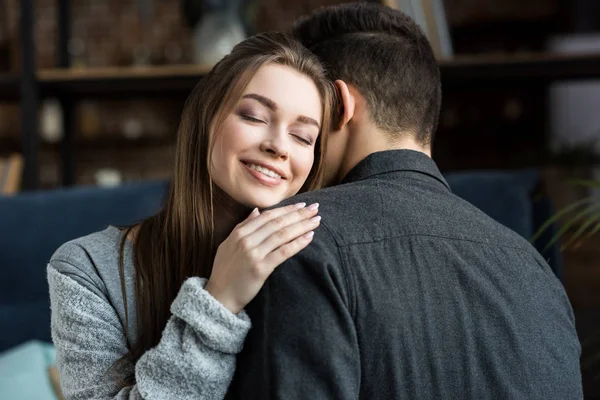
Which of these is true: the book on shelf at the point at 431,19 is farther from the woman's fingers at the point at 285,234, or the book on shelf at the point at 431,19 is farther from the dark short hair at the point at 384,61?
the woman's fingers at the point at 285,234

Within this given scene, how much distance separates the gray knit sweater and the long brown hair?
3 centimetres

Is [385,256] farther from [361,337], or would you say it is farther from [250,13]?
[250,13]

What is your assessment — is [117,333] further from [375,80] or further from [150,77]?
[150,77]

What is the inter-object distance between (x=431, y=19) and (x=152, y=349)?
1.77 meters

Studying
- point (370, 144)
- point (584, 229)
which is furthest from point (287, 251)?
point (584, 229)

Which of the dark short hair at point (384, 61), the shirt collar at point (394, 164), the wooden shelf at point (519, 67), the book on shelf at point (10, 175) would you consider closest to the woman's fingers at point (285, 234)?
the shirt collar at point (394, 164)

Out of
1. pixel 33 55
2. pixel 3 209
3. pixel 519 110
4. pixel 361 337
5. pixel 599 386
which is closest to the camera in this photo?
pixel 361 337

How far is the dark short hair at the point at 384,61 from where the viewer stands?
3.86 feet

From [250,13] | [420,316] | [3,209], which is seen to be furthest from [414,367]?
[250,13]

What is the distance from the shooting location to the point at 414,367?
90 cm

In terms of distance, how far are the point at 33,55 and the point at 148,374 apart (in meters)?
1.86

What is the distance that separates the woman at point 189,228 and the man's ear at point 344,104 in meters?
0.02

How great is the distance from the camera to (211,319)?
91 centimetres

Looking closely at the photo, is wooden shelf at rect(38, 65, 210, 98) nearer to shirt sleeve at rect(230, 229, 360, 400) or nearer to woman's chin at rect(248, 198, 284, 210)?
woman's chin at rect(248, 198, 284, 210)
